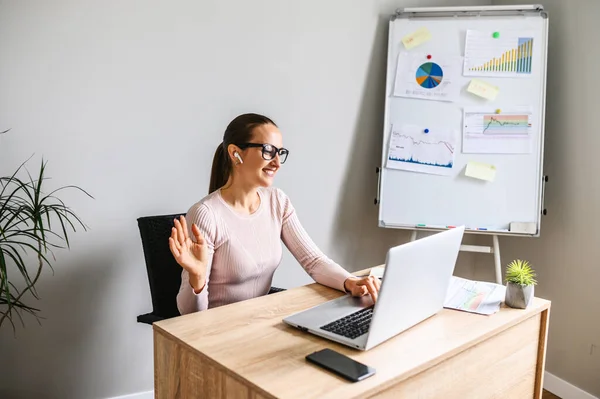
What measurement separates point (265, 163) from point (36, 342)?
1157 mm

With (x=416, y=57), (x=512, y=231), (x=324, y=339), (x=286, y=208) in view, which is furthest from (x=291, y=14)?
(x=324, y=339)

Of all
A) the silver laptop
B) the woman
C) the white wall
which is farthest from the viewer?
the white wall

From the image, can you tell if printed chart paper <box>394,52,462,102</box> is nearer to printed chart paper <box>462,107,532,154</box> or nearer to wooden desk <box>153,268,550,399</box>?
printed chart paper <box>462,107,532,154</box>

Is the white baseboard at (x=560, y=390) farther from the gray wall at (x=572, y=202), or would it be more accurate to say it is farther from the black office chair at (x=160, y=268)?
the black office chair at (x=160, y=268)

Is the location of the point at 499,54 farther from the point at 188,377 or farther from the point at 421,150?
the point at 188,377

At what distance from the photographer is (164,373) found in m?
1.51

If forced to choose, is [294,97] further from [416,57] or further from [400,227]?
[400,227]

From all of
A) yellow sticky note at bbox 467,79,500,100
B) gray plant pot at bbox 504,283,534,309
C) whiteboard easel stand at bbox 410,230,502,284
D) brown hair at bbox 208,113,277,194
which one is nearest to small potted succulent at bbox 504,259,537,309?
gray plant pot at bbox 504,283,534,309

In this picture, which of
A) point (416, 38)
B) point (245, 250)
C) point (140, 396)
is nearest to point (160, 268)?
point (245, 250)

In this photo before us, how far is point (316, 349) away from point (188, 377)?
32cm

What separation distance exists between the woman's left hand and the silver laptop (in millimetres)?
50

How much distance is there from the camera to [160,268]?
2.07 meters

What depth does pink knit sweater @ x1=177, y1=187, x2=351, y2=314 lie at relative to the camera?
6.22 feet

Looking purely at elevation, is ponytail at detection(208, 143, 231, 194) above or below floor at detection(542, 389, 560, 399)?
above
